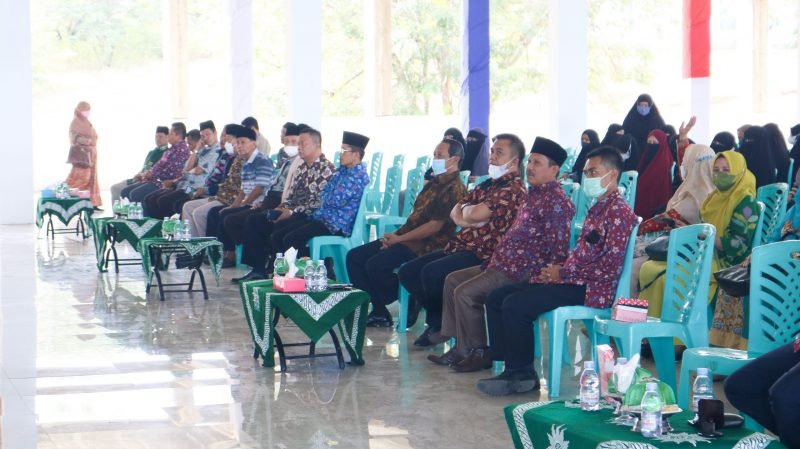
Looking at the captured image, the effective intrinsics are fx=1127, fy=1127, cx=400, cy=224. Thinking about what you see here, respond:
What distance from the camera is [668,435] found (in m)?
2.88

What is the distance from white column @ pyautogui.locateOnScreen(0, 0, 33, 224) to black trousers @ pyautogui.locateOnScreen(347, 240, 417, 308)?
7225mm

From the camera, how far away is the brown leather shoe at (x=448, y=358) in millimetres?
5438

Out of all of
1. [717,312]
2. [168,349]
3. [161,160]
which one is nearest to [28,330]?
[168,349]

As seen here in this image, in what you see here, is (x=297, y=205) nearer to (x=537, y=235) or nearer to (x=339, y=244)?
(x=339, y=244)

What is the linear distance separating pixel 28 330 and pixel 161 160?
5.31 meters

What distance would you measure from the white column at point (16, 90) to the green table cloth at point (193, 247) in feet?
18.2

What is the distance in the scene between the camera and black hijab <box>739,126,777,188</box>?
764 cm

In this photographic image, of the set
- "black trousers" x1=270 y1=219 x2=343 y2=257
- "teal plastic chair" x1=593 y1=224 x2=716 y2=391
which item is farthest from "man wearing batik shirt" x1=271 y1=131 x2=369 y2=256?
"teal plastic chair" x1=593 y1=224 x2=716 y2=391

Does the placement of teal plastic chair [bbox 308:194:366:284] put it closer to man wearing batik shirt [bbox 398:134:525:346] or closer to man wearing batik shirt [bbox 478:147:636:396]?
man wearing batik shirt [bbox 398:134:525:346]

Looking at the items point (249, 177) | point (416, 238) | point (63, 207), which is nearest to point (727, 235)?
point (416, 238)

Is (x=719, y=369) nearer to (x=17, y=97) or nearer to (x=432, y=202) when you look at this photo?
(x=432, y=202)

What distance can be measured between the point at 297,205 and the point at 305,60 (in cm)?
459

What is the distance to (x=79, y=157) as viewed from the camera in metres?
13.8

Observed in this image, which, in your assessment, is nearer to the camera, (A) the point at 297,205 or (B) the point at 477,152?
(A) the point at 297,205
